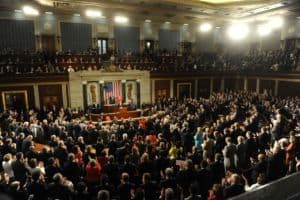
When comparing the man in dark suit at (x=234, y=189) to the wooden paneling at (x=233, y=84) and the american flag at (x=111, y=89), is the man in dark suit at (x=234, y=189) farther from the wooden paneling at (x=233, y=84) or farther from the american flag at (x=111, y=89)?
the wooden paneling at (x=233, y=84)

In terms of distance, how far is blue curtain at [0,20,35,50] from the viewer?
1852 cm

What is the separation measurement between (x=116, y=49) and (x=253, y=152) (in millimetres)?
16941

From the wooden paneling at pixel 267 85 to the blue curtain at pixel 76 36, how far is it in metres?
14.7

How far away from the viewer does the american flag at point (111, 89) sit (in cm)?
1836

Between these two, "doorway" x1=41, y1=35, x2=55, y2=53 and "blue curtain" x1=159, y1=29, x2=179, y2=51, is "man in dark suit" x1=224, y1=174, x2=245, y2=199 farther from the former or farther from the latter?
"blue curtain" x1=159, y1=29, x2=179, y2=51

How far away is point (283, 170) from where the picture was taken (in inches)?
234

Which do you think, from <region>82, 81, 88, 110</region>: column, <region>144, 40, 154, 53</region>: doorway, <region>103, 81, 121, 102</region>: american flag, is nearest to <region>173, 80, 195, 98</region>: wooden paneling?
<region>144, 40, 154, 53</region>: doorway

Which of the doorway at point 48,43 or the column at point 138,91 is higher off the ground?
the doorway at point 48,43

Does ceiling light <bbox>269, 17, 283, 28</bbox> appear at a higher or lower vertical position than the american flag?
higher

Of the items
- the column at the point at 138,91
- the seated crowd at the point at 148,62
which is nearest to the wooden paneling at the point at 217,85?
the seated crowd at the point at 148,62

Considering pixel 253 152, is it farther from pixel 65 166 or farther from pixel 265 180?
pixel 65 166

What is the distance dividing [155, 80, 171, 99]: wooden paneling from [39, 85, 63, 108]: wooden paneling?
24.1 feet

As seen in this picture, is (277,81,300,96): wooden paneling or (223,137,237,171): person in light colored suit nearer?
(223,137,237,171): person in light colored suit

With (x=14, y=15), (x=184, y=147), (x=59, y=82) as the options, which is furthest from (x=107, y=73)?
(x=184, y=147)
